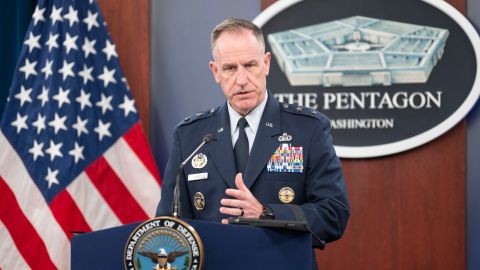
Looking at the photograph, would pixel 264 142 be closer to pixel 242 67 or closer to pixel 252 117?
pixel 252 117

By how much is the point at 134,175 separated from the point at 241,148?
145 cm

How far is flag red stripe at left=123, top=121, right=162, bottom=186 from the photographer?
3425 mm

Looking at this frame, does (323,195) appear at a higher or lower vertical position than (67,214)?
higher

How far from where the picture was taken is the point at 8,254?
3.34 m

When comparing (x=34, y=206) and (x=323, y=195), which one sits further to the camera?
(x=34, y=206)

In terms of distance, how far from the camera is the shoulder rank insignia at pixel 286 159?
2.02 meters

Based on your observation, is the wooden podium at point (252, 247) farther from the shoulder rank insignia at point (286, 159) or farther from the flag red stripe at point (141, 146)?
the flag red stripe at point (141, 146)

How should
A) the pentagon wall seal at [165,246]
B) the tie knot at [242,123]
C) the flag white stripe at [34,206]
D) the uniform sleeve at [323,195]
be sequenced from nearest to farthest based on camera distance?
the pentagon wall seal at [165,246] < the uniform sleeve at [323,195] < the tie knot at [242,123] < the flag white stripe at [34,206]

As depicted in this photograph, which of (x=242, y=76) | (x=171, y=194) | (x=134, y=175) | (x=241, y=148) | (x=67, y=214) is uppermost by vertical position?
(x=242, y=76)

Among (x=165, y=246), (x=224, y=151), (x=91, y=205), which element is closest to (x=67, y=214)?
(x=91, y=205)

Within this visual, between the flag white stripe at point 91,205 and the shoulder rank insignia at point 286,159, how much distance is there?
5.15 ft

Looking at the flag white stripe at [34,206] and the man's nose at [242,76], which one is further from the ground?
the man's nose at [242,76]

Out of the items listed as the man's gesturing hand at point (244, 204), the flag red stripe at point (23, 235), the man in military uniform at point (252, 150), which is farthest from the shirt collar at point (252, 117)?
the flag red stripe at point (23, 235)

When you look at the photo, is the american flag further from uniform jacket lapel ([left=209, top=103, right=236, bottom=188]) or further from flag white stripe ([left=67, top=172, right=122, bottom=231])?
uniform jacket lapel ([left=209, top=103, right=236, bottom=188])
